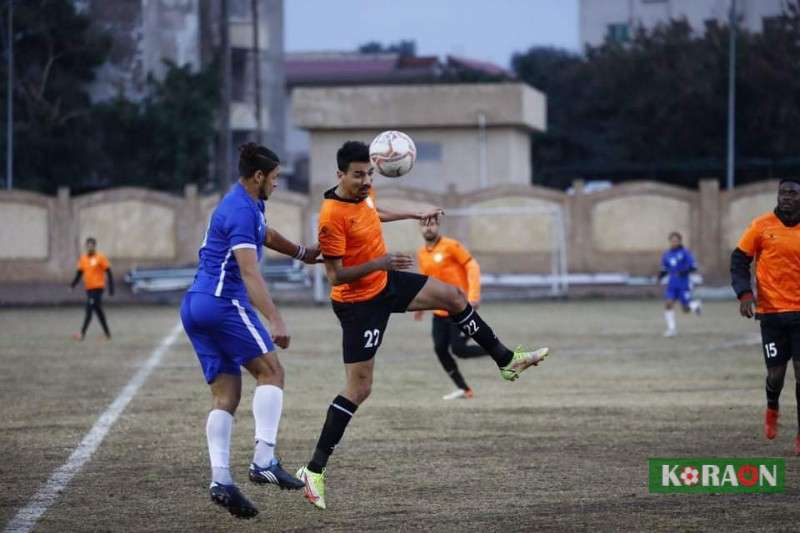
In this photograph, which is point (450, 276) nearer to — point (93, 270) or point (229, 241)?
point (229, 241)

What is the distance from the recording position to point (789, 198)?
1110 cm

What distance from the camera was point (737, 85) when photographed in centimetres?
5738

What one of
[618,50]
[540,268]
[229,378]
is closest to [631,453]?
[229,378]

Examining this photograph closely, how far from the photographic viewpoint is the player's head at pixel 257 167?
850 centimetres

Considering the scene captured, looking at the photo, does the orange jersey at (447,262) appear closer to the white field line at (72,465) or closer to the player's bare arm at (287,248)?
the white field line at (72,465)

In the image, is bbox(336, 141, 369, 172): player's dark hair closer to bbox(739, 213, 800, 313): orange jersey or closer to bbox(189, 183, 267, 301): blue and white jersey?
bbox(189, 183, 267, 301): blue and white jersey

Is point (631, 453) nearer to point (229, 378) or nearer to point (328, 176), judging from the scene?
point (229, 378)

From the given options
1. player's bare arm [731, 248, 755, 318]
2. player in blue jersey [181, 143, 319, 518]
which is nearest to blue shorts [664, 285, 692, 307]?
player's bare arm [731, 248, 755, 318]

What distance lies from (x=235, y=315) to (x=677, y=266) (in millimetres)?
19519

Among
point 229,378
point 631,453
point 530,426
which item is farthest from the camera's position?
point 530,426

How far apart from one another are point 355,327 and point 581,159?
62153mm

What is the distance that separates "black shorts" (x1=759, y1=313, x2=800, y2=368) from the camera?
11.3 metres

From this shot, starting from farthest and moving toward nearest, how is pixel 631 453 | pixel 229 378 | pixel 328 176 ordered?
1. pixel 328 176
2. pixel 631 453
3. pixel 229 378

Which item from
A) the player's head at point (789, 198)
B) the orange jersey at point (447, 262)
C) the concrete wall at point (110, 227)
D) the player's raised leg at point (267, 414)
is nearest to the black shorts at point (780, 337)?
the player's head at point (789, 198)
